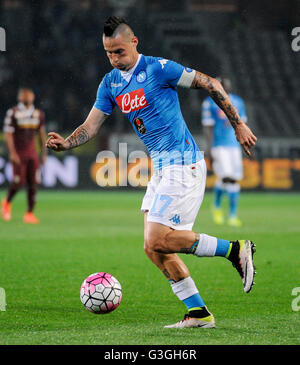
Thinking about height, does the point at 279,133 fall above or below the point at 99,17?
below

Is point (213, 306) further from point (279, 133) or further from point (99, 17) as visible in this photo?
point (99, 17)

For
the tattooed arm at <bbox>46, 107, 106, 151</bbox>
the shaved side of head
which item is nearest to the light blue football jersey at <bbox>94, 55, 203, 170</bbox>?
the shaved side of head

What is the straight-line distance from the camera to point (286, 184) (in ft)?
63.0

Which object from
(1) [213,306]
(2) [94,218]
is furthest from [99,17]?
(1) [213,306]

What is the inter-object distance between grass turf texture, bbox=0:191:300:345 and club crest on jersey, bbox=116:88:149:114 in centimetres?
145

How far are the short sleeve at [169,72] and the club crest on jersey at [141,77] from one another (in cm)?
12

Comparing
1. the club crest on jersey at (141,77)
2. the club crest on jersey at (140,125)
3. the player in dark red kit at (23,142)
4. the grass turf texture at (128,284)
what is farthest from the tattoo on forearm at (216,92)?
the player in dark red kit at (23,142)

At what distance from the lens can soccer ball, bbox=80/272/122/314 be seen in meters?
5.17

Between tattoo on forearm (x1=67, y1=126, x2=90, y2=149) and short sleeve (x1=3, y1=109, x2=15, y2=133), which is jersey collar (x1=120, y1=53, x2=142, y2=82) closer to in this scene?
tattoo on forearm (x1=67, y1=126, x2=90, y2=149)

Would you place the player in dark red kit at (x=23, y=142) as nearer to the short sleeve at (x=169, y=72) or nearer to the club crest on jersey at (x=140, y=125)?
the club crest on jersey at (x=140, y=125)

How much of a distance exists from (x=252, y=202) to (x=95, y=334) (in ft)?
41.9

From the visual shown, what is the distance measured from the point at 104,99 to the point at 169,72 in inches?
24.0

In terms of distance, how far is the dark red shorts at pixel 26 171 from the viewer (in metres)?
12.5
